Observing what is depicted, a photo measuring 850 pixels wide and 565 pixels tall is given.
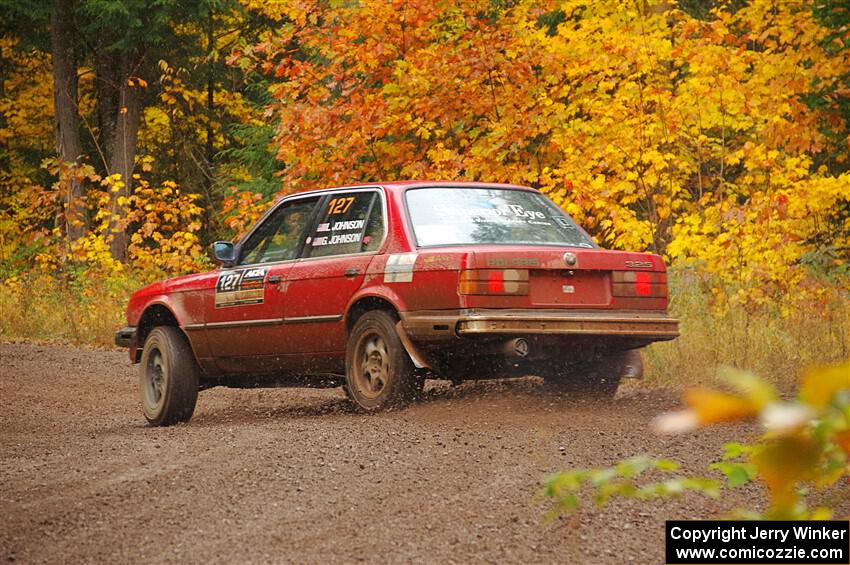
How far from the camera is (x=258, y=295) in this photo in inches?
382

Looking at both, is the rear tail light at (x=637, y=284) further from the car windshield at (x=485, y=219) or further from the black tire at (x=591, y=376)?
the black tire at (x=591, y=376)

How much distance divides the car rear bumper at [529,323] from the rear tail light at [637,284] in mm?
134

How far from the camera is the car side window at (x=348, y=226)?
362 inches

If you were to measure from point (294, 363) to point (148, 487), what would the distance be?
3324 mm

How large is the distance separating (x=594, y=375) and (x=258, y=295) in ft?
8.25

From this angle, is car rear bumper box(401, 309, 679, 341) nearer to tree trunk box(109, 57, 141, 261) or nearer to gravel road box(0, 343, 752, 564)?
gravel road box(0, 343, 752, 564)

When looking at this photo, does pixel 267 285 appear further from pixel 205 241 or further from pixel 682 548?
pixel 205 241

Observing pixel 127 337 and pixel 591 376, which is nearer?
pixel 591 376

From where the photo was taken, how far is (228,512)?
5531mm

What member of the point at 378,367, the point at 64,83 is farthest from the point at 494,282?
the point at 64,83

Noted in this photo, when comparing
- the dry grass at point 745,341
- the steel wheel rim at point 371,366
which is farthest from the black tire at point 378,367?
the dry grass at point 745,341

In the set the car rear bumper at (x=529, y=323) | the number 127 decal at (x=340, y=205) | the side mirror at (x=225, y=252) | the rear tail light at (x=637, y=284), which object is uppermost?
the number 127 decal at (x=340, y=205)

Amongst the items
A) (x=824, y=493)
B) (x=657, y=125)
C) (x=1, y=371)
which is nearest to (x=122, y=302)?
(x=1, y=371)

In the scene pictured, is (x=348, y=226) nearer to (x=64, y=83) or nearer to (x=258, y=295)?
(x=258, y=295)
